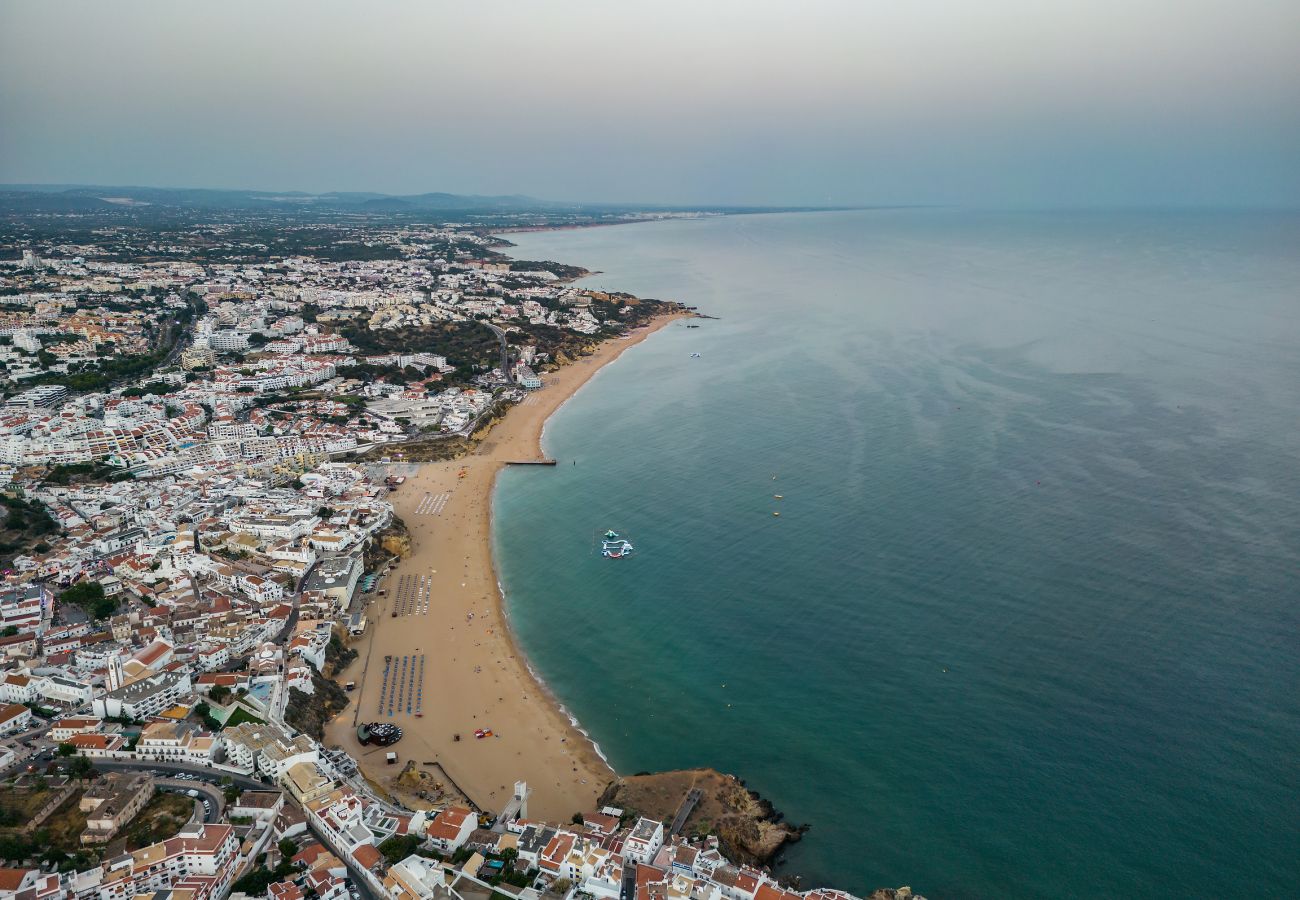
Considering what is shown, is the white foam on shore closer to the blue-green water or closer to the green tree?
the blue-green water

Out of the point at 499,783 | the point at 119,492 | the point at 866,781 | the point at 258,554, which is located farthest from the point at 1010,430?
the point at 119,492

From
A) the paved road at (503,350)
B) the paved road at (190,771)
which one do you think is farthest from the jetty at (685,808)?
the paved road at (503,350)

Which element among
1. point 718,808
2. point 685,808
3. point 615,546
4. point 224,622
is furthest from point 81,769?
point 615,546

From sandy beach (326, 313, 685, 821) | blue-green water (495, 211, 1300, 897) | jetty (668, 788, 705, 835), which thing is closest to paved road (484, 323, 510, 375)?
blue-green water (495, 211, 1300, 897)

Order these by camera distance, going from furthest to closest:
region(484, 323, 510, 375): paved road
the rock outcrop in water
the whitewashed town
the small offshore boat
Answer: region(484, 323, 510, 375): paved road → the small offshore boat → the rock outcrop in water → the whitewashed town

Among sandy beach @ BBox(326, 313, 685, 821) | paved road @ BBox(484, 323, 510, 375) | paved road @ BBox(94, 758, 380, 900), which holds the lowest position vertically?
sandy beach @ BBox(326, 313, 685, 821)

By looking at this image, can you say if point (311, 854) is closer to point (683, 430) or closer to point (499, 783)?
point (499, 783)
